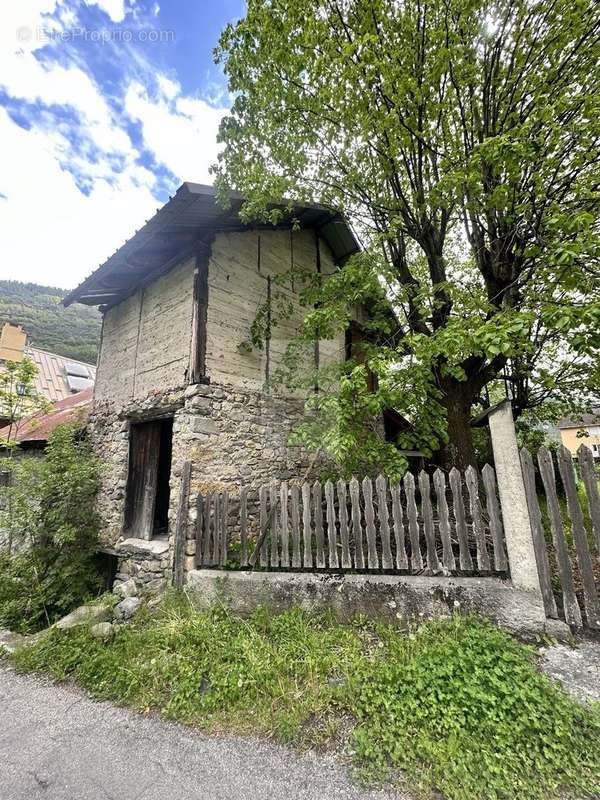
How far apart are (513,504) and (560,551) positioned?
1.71 ft

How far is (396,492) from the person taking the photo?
392 centimetres

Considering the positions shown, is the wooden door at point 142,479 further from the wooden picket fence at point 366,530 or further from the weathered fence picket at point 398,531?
the weathered fence picket at point 398,531

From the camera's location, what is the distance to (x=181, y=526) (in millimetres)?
5180

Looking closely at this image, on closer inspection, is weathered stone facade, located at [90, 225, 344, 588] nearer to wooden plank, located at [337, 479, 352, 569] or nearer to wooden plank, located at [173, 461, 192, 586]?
wooden plank, located at [173, 461, 192, 586]

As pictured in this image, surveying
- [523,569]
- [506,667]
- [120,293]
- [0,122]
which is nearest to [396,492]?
[523,569]

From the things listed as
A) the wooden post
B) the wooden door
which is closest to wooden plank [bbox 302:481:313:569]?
the wooden post

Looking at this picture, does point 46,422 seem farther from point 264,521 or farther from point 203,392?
point 264,521

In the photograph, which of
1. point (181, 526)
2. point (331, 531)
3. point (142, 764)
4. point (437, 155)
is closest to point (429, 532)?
point (331, 531)

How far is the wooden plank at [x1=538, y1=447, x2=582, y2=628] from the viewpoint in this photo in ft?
10.1

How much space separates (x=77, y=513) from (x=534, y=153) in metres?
8.92

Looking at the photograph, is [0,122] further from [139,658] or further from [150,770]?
[150,770]

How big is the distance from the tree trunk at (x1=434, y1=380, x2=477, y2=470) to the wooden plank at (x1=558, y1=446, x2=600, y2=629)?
2140 mm

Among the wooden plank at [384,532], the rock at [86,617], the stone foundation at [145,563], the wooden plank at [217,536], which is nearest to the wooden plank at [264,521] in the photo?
the wooden plank at [217,536]

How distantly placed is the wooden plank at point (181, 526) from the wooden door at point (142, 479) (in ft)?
5.01
